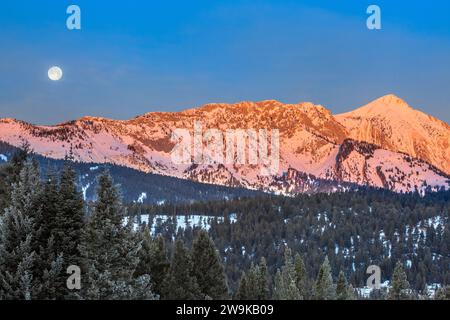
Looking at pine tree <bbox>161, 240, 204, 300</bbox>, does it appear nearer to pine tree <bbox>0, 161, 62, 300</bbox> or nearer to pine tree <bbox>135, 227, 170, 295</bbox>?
pine tree <bbox>135, 227, 170, 295</bbox>

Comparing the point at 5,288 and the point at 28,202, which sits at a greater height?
the point at 28,202

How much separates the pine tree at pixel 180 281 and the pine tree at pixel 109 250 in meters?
13.8

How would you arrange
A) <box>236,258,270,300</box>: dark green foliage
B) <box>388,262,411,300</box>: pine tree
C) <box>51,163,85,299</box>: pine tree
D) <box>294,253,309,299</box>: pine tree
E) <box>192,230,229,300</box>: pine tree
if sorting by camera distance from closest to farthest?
<box>51,163,85,299</box>: pine tree < <box>192,230,229,300</box>: pine tree < <box>236,258,270,300</box>: dark green foliage < <box>388,262,411,300</box>: pine tree < <box>294,253,309,299</box>: pine tree

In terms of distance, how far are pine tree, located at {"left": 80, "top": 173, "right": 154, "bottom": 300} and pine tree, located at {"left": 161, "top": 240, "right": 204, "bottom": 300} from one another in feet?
45.4

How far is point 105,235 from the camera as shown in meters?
29.3

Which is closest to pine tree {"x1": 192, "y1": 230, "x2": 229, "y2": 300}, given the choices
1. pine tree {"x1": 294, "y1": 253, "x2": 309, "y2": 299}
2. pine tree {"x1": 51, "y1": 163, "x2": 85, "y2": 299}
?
pine tree {"x1": 51, "y1": 163, "x2": 85, "y2": 299}

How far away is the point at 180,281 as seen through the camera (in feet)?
148

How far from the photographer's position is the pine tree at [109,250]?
2840cm

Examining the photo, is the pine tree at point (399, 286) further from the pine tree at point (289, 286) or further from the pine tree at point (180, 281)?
the pine tree at point (180, 281)

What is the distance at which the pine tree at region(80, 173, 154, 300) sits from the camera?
28403 mm

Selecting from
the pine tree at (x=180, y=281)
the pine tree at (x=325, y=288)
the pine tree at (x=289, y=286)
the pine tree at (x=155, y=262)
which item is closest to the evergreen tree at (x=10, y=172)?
the pine tree at (x=155, y=262)
